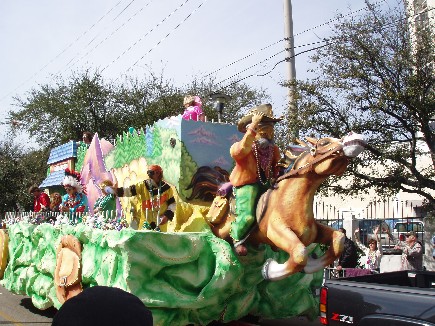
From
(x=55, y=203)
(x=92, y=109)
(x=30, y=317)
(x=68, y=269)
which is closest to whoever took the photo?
(x=68, y=269)

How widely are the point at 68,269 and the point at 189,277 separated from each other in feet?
6.78

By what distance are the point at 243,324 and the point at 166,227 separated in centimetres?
185

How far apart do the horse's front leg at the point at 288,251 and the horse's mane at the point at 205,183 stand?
2015 mm

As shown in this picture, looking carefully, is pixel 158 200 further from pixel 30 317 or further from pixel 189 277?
pixel 30 317

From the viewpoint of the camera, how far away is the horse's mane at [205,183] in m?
8.42

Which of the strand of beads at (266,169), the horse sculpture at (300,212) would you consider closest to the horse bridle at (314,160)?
the horse sculpture at (300,212)

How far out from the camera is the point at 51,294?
8.59 metres

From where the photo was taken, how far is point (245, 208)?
7.01 metres

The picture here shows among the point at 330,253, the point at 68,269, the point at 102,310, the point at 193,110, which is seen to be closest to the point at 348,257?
the point at 330,253

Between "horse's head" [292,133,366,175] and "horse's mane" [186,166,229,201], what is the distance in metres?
2.02

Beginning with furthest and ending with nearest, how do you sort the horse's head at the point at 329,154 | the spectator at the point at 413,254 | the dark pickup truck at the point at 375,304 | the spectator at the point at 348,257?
the spectator at the point at 348,257 → the spectator at the point at 413,254 → the horse's head at the point at 329,154 → the dark pickup truck at the point at 375,304

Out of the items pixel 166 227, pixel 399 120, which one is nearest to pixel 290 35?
pixel 399 120

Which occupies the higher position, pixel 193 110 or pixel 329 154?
pixel 193 110

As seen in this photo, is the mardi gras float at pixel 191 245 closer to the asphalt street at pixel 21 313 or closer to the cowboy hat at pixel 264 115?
the asphalt street at pixel 21 313
